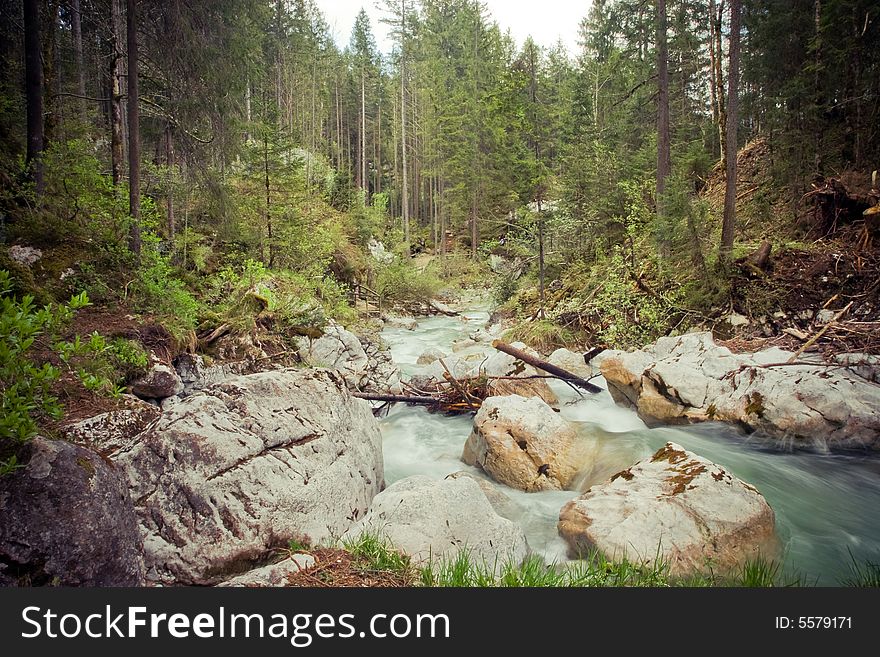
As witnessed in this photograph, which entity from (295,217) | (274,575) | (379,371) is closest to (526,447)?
(274,575)

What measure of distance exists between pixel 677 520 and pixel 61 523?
4894 mm

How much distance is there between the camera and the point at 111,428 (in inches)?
203

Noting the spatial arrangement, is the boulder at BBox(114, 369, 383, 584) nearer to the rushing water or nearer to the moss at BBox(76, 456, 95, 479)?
the moss at BBox(76, 456, 95, 479)

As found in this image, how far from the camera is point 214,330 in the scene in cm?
923

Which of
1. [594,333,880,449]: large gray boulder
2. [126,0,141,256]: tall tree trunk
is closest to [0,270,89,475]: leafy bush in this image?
[126,0,141,256]: tall tree trunk

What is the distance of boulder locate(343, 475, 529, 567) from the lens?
3.60 m

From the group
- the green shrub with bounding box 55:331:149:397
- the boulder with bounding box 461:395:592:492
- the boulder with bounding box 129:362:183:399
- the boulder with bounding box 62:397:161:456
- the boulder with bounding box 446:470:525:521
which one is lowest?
the boulder with bounding box 446:470:525:521

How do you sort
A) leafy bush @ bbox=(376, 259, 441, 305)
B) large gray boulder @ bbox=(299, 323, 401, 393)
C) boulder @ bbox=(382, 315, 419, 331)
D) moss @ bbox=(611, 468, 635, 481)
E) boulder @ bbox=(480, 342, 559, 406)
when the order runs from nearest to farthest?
1. moss @ bbox=(611, 468, 635, 481)
2. boulder @ bbox=(480, 342, 559, 406)
3. large gray boulder @ bbox=(299, 323, 401, 393)
4. boulder @ bbox=(382, 315, 419, 331)
5. leafy bush @ bbox=(376, 259, 441, 305)

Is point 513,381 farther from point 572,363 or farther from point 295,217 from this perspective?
point 295,217

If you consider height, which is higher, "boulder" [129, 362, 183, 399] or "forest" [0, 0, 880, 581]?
"forest" [0, 0, 880, 581]

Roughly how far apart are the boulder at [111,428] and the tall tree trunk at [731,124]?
40.9ft

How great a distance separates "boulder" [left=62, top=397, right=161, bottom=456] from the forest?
0.45ft

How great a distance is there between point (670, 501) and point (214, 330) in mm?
8797
